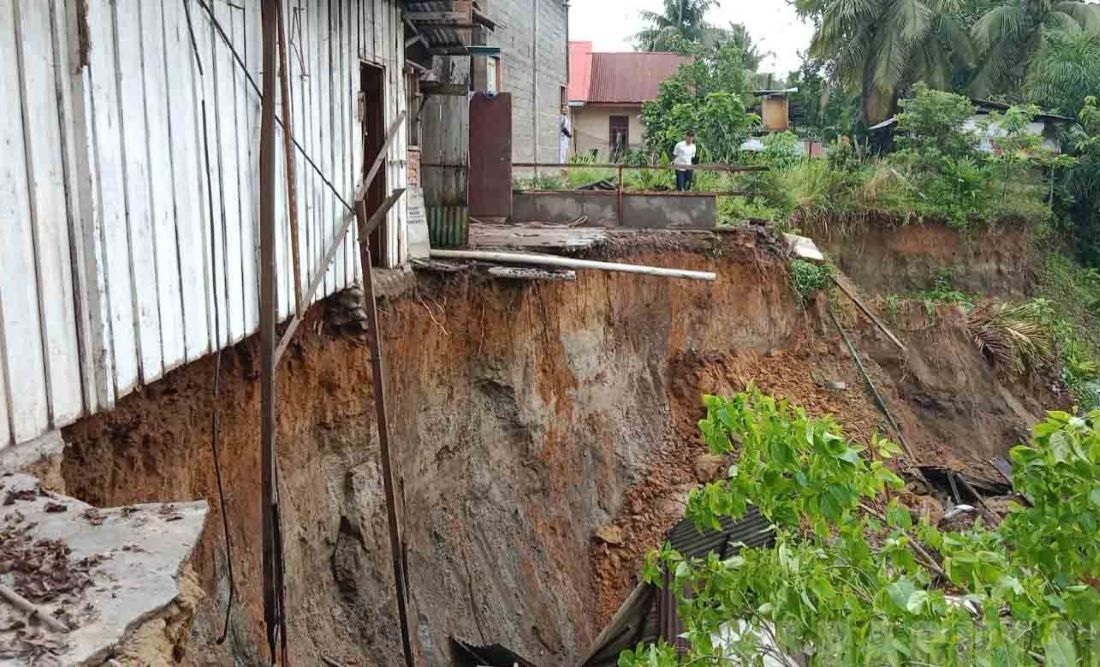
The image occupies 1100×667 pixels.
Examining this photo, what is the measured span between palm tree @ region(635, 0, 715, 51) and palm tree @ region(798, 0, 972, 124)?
15579 millimetres

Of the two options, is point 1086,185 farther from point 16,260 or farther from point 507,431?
point 16,260

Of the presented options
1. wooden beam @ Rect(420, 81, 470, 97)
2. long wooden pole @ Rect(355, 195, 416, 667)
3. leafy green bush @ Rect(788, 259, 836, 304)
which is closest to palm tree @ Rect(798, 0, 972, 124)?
leafy green bush @ Rect(788, 259, 836, 304)

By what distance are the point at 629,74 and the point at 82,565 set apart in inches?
1273

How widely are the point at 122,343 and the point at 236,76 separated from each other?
1959 millimetres

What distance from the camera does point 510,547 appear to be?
10359mm

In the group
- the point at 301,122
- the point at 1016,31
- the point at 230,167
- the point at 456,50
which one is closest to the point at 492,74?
the point at 456,50

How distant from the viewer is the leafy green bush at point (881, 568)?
3543 mm

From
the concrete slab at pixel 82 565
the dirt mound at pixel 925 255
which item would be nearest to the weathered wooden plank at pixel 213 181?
the concrete slab at pixel 82 565

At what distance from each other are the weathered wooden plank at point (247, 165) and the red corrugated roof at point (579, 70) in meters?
26.9

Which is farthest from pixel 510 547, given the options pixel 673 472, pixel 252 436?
pixel 252 436

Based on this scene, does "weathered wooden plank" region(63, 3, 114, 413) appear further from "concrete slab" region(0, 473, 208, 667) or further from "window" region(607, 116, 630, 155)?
"window" region(607, 116, 630, 155)

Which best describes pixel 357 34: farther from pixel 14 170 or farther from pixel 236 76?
pixel 14 170

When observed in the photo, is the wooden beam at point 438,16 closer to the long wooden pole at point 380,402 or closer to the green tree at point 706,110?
the long wooden pole at point 380,402

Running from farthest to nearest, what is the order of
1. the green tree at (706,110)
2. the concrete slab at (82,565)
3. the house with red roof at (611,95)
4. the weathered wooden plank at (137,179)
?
the house with red roof at (611,95) → the green tree at (706,110) → the weathered wooden plank at (137,179) → the concrete slab at (82,565)
